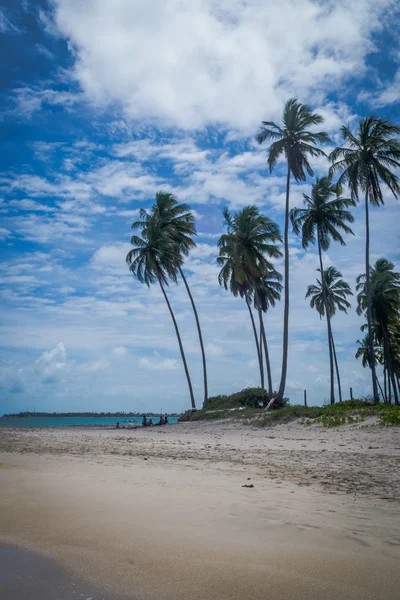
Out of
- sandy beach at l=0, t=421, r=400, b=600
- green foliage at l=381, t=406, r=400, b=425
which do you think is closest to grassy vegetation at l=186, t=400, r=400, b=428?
green foliage at l=381, t=406, r=400, b=425

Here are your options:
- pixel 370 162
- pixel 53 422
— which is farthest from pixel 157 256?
pixel 53 422

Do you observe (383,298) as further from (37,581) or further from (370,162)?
(37,581)

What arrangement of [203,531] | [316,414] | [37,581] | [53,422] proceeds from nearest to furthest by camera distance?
[37,581], [203,531], [316,414], [53,422]

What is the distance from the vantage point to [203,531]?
3637mm

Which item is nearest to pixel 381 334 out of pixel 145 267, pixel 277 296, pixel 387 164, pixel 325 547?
pixel 277 296

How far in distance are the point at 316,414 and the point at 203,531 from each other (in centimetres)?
1888

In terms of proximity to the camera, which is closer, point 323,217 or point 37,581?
point 37,581

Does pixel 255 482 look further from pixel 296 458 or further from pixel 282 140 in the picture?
pixel 282 140

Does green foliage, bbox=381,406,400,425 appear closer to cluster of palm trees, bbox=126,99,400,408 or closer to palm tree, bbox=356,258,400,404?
cluster of palm trees, bbox=126,99,400,408

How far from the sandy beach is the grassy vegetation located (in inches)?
463

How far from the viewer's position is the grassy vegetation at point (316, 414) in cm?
1798

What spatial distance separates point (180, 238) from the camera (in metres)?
35.4

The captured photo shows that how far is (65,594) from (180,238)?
33.7 meters

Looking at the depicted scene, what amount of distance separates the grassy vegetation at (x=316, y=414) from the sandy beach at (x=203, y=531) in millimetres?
11768
